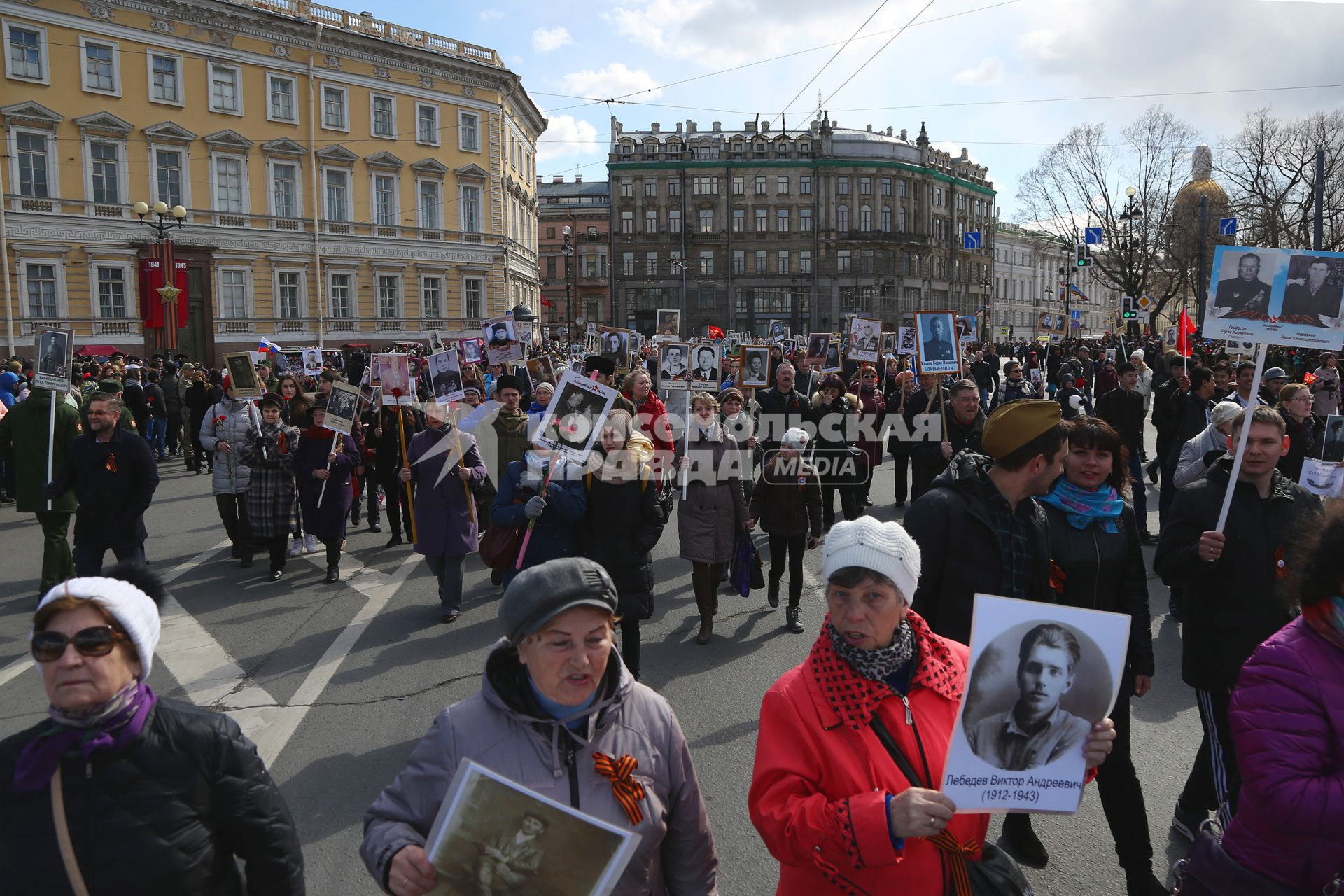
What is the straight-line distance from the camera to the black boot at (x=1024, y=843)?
3918 millimetres

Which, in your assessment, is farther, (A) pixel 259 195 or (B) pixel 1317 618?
(A) pixel 259 195

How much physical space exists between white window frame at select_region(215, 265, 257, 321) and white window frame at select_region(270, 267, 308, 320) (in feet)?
3.03

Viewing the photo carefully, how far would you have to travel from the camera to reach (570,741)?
2.28 meters

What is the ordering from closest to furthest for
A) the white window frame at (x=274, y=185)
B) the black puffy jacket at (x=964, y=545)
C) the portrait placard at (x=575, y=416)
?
the black puffy jacket at (x=964, y=545), the portrait placard at (x=575, y=416), the white window frame at (x=274, y=185)

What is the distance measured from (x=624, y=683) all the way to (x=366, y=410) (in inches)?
398

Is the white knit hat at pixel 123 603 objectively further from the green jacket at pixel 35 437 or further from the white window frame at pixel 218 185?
the white window frame at pixel 218 185

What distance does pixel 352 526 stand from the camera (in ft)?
39.9

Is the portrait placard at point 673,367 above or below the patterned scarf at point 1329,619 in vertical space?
above

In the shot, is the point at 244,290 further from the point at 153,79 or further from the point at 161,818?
the point at 161,818

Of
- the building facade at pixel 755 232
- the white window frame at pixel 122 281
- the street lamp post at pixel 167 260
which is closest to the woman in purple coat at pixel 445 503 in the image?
the street lamp post at pixel 167 260

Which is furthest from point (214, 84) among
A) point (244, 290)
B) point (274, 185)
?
point (244, 290)

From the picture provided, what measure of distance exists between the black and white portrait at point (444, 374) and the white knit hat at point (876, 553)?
860 cm

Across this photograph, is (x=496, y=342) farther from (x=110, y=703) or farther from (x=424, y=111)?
(x=424, y=111)

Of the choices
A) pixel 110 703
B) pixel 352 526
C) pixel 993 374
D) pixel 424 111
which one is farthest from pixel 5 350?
pixel 110 703
